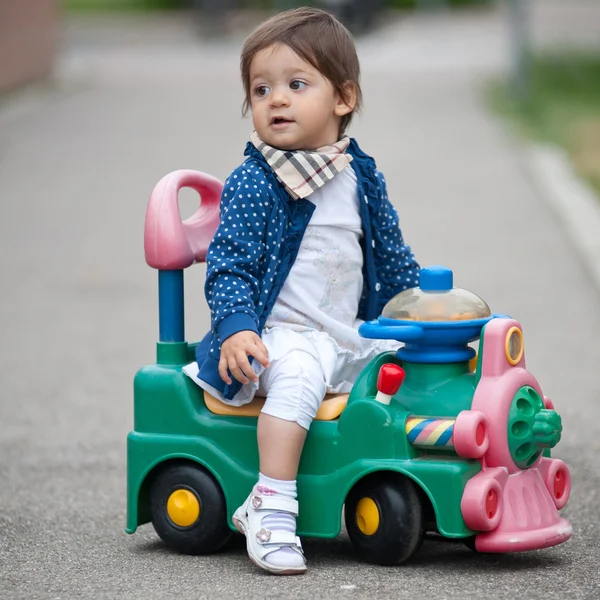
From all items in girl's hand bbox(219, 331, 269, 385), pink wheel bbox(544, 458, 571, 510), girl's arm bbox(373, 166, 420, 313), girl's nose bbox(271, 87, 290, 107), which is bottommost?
pink wheel bbox(544, 458, 571, 510)

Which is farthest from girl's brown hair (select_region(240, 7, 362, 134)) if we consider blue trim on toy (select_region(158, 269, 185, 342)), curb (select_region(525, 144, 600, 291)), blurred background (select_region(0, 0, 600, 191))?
blurred background (select_region(0, 0, 600, 191))

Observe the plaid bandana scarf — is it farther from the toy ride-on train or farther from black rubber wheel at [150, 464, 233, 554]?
black rubber wheel at [150, 464, 233, 554]

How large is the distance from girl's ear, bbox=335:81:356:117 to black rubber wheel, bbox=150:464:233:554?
3.33 ft

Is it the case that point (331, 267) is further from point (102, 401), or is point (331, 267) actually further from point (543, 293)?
point (543, 293)

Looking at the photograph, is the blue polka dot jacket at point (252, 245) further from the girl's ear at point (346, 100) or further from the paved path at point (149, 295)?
the paved path at point (149, 295)

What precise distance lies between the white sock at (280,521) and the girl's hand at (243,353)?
26 cm

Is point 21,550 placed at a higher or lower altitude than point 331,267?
lower

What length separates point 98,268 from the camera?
8.99 m

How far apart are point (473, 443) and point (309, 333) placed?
577 mm

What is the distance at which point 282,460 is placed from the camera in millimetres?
3262

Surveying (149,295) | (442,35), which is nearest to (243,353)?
(149,295)

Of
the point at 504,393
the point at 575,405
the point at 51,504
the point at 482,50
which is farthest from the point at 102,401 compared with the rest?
the point at 482,50

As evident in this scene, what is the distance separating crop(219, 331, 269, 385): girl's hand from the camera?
3217mm

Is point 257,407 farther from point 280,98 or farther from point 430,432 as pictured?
point 280,98
